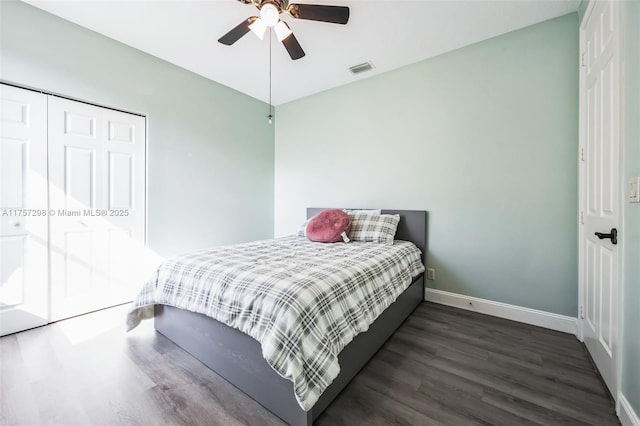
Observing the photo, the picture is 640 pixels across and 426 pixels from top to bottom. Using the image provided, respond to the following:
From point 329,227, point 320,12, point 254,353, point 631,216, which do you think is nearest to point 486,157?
point 631,216

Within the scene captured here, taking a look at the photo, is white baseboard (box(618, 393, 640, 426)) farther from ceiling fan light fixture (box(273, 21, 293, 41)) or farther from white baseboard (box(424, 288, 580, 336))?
ceiling fan light fixture (box(273, 21, 293, 41))

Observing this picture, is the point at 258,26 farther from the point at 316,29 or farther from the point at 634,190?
the point at 634,190

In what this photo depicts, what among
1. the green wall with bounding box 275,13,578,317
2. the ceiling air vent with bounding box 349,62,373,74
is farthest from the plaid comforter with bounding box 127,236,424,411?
the ceiling air vent with bounding box 349,62,373,74

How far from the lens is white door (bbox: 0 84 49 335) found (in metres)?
2.07

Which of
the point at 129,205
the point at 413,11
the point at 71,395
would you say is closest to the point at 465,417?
the point at 71,395

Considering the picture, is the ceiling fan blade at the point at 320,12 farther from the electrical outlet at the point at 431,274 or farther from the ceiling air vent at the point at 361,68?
the electrical outlet at the point at 431,274

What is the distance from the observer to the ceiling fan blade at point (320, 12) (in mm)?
1740

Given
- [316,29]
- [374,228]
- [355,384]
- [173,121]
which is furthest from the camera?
[173,121]

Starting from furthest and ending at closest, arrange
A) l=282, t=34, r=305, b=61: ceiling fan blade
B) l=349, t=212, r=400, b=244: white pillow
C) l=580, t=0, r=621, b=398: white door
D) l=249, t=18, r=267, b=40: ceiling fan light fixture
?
l=349, t=212, r=400, b=244: white pillow
l=282, t=34, r=305, b=61: ceiling fan blade
l=249, t=18, r=267, b=40: ceiling fan light fixture
l=580, t=0, r=621, b=398: white door

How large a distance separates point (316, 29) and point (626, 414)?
10.8 feet

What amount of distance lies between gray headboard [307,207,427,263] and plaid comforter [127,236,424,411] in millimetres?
608

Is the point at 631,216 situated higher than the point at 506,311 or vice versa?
the point at 631,216

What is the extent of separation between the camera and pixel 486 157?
2547 mm

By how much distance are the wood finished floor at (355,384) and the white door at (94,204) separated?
0.48 m
